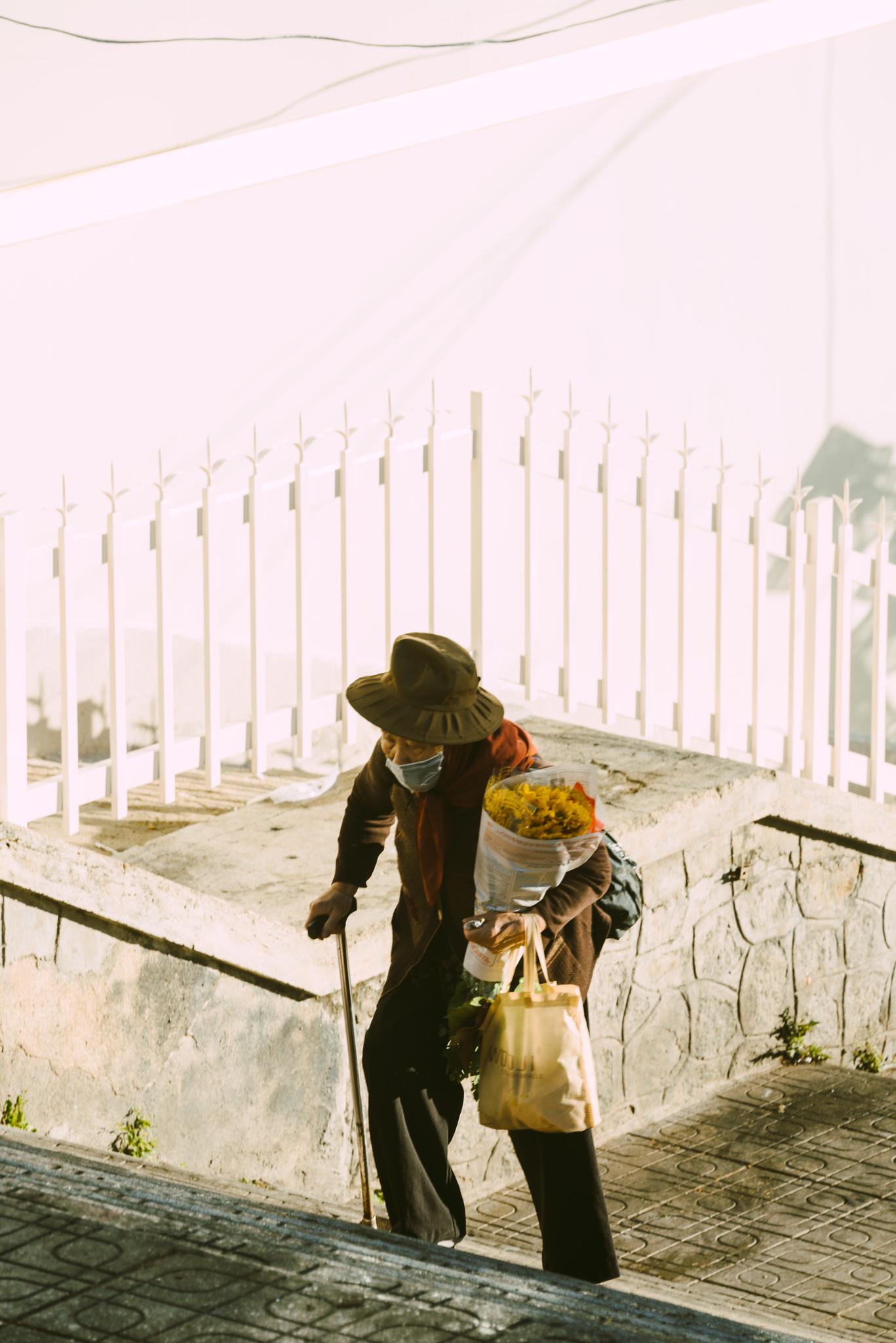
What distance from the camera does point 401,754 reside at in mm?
4012

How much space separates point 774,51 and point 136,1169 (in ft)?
21.8

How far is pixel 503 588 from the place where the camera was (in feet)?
26.9

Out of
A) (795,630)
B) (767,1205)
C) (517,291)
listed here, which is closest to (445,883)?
(767,1205)

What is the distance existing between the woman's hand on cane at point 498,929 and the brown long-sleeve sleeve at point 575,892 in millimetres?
33

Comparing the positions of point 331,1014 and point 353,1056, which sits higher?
point 353,1056

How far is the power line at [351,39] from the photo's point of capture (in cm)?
732

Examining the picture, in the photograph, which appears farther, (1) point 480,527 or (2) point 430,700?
(1) point 480,527

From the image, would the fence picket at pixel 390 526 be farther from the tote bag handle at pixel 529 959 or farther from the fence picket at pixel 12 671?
the tote bag handle at pixel 529 959

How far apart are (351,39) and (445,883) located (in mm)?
4956

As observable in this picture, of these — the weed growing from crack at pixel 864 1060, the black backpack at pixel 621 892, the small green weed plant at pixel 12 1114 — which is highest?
the black backpack at pixel 621 892

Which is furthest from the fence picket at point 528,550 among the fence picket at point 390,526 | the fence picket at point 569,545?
the fence picket at point 390,526

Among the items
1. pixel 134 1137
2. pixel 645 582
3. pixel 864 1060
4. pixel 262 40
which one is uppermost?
pixel 262 40

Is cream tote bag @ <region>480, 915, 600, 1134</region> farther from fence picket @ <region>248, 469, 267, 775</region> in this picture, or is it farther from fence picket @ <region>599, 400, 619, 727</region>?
fence picket @ <region>599, 400, 619, 727</region>

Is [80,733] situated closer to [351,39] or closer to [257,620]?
[257,620]
